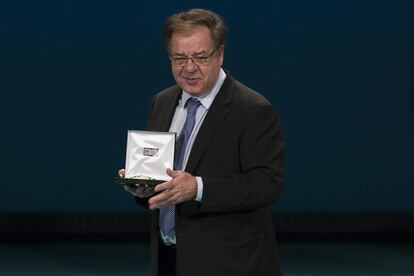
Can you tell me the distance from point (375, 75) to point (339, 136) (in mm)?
437

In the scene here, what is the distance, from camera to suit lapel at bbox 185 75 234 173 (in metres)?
2.41

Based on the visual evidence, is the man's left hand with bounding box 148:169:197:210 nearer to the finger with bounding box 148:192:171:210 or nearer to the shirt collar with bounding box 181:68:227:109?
the finger with bounding box 148:192:171:210

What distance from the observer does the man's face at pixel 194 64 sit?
7.93 feet

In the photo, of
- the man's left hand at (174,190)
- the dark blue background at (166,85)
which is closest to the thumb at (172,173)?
the man's left hand at (174,190)

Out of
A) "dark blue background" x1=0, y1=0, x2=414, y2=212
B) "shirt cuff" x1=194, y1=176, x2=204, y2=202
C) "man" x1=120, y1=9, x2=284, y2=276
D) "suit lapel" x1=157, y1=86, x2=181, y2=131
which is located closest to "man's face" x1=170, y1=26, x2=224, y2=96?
Result: "man" x1=120, y1=9, x2=284, y2=276

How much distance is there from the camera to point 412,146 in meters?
6.05

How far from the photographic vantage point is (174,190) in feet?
7.54

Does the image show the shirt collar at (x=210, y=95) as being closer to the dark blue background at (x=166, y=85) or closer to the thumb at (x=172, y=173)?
the thumb at (x=172, y=173)

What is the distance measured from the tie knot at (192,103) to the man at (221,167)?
0.15 feet

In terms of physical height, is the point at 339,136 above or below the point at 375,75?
below

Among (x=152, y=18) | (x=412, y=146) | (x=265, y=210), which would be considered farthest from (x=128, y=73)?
(x=265, y=210)

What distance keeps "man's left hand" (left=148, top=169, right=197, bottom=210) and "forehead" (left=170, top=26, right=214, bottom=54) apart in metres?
0.32

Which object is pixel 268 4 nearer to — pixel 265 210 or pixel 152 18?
pixel 152 18

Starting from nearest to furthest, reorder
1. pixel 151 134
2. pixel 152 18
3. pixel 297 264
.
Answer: pixel 151 134 → pixel 297 264 → pixel 152 18
